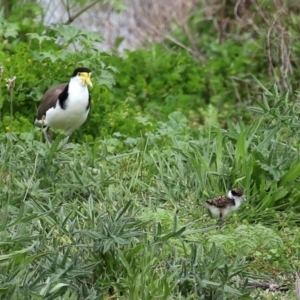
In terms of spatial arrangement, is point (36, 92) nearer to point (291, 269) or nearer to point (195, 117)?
point (195, 117)

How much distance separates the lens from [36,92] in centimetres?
801

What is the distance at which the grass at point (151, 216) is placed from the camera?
15.6 feet

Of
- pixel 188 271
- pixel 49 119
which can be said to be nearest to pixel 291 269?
pixel 188 271

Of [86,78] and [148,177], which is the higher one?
[86,78]

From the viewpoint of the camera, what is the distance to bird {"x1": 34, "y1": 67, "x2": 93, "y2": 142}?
303 inches

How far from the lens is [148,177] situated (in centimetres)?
644

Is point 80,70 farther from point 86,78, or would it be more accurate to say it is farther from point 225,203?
point 225,203

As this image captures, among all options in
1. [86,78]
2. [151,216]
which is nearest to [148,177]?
[151,216]

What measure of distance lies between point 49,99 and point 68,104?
0.49 ft

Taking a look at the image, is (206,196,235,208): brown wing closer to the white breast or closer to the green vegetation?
the green vegetation

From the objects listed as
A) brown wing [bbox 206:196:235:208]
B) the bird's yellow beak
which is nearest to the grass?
brown wing [bbox 206:196:235:208]

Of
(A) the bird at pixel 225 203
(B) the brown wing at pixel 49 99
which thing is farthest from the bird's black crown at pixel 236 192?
(B) the brown wing at pixel 49 99

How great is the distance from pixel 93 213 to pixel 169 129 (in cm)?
233

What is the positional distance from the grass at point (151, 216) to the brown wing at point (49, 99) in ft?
1.13
